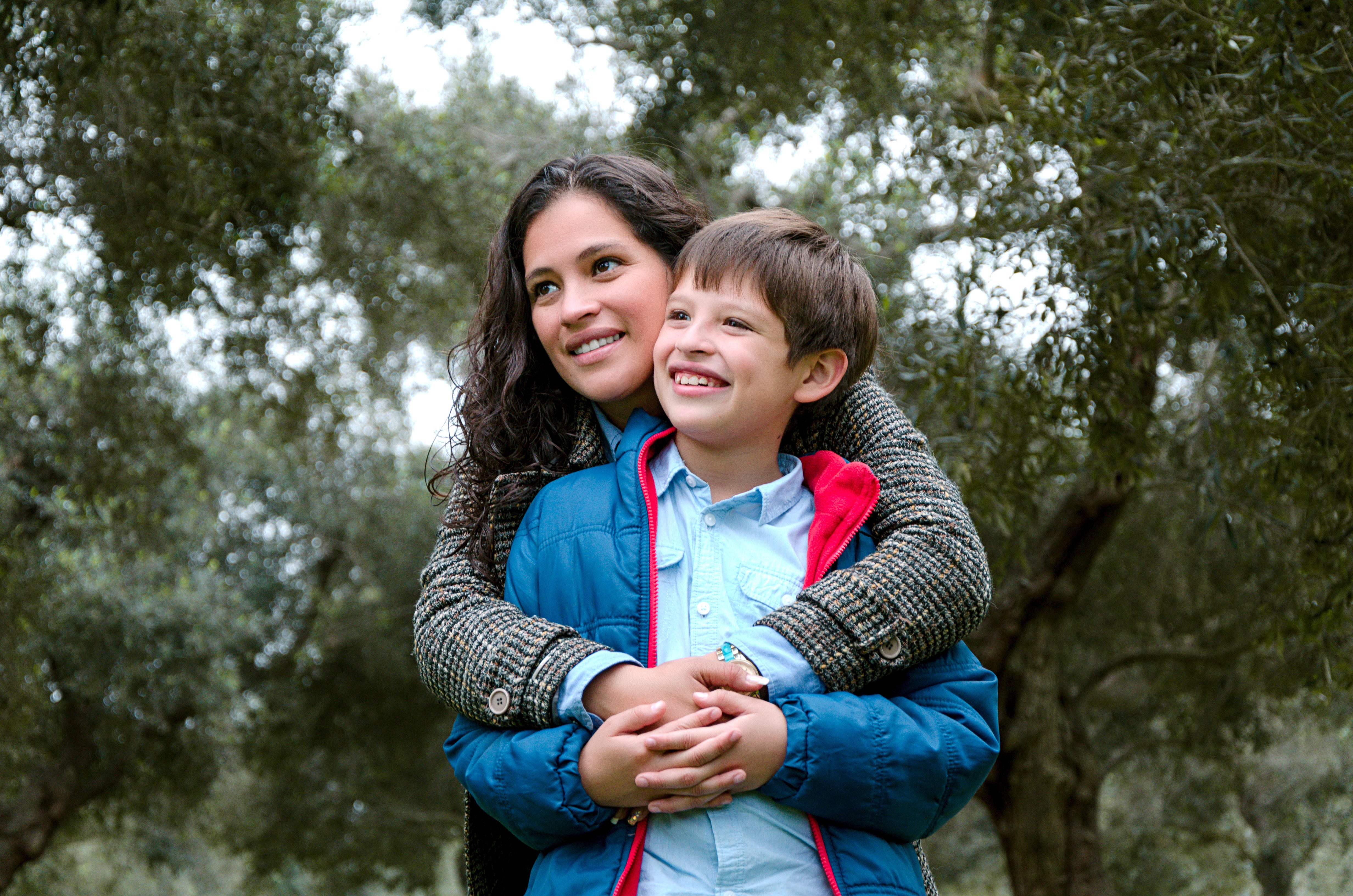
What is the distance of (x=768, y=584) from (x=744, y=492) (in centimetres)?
22

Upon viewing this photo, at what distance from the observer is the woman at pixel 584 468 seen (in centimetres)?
180

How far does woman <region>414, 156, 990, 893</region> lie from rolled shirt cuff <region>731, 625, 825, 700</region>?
0.01 m

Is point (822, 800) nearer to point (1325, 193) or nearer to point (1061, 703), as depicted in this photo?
point (1325, 193)

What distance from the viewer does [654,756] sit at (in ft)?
5.52

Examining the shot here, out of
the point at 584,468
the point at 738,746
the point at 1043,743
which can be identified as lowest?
the point at 1043,743

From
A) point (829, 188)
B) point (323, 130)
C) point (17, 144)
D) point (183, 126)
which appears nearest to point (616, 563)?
point (183, 126)

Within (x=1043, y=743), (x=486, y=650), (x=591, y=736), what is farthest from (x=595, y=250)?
(x=1043, y=743)

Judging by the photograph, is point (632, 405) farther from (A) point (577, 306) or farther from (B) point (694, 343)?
(B) point (694, 343)

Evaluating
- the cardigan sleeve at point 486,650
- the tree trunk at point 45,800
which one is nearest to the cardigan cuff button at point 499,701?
the cardigan sleeve at point 486,650

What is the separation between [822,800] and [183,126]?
17.2ft

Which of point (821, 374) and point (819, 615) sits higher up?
point (821, 374)

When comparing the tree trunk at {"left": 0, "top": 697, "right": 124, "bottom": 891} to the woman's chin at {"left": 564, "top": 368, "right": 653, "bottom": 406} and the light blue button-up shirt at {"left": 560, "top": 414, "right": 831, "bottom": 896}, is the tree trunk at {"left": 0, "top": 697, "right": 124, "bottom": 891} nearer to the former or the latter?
the woman's chin at {"left": 564, "top": 368, "right": 653, "bottom": 406}

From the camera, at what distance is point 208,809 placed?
41.9 feet

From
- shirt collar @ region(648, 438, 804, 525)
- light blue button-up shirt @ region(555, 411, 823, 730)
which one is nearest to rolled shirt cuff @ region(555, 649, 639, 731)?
light blue button-up shirt @ region(555, 411, 823, 730)
